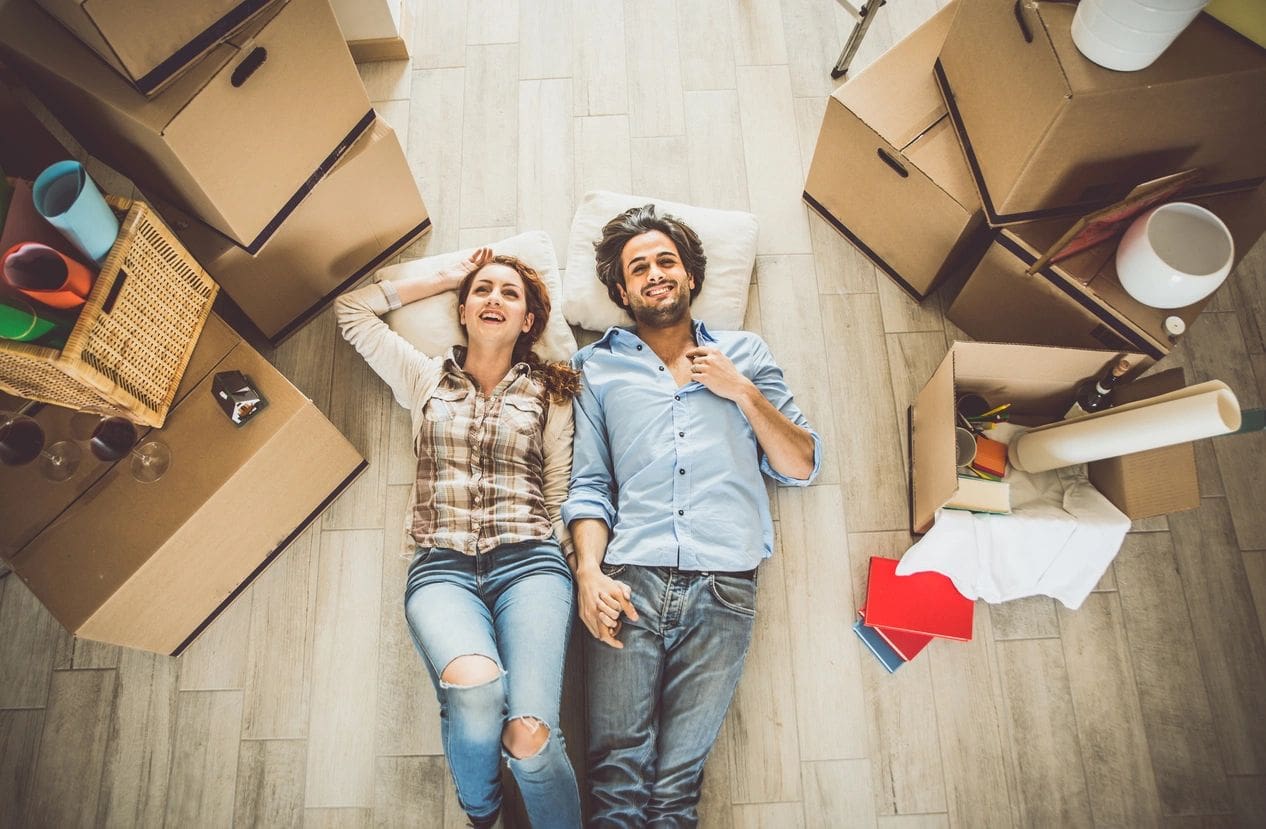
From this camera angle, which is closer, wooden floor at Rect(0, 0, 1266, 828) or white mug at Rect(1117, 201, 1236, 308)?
white mug at Rect(1117, 201, 1236, 308)

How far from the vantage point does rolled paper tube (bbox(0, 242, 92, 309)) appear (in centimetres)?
114

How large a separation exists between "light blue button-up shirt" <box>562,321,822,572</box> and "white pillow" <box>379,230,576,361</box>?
192mm

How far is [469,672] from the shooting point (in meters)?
1.41

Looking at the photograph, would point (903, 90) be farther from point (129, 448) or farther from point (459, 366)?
point (129, 448)

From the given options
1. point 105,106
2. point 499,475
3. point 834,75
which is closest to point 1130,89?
point 834,75

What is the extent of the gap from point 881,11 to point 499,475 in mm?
2047

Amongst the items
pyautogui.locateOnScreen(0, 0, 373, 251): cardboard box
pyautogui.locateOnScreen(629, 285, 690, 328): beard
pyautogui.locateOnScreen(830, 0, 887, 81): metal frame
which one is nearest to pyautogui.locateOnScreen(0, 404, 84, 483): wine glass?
pyautogui.locateOnScreen(0, 0, 373, 251): cardboard box

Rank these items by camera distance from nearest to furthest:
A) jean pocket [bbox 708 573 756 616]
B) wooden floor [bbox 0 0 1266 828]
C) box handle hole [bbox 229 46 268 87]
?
box handle hole [bbox 229 46 268 87] < jean pocket [bbox 708 573 756 616] < wooden floor [bbox 0 0 1266 828]

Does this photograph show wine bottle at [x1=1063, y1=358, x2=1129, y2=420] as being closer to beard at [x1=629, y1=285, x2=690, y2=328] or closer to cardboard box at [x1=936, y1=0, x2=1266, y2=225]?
cardboard box at [x1=936, y1=0, x2=1266, y2=225]

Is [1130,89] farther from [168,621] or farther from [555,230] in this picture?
[168,621]

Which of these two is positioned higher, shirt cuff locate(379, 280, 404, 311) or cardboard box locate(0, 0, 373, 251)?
cardboard box locate(0, 0, 373, 251)

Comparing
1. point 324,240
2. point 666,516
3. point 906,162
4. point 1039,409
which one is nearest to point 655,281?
point 666,516

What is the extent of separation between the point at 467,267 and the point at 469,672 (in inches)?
41.1

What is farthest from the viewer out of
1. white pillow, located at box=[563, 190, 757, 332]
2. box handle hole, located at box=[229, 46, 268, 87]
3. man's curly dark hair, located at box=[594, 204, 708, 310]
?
white pillow, located at box=[563, 190, 757, 332]
